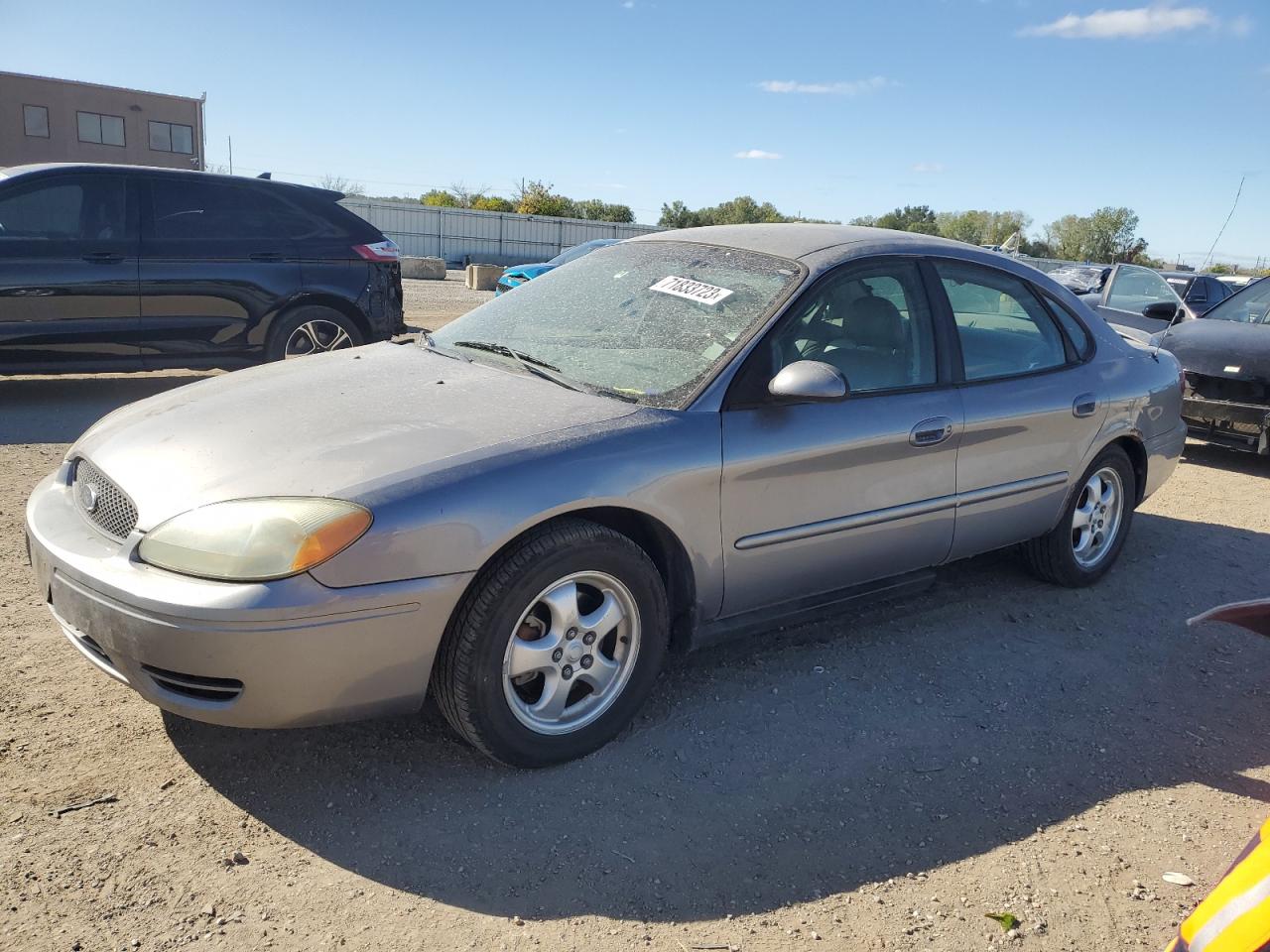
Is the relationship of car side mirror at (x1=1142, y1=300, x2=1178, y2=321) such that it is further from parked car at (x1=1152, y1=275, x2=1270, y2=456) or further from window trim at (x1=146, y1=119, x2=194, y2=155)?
window trim at (x1=146, y1=119, x2=194, y2=155)

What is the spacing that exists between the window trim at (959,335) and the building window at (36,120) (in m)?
53.8

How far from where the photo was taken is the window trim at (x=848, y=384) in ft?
11.0

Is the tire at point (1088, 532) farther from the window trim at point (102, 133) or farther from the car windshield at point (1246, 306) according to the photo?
the window trim at point (102, 133)

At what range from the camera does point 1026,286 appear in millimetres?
4621

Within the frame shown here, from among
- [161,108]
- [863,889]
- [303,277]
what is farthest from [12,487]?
[161,108]

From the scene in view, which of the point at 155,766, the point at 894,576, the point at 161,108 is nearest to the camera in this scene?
the point at 155,766

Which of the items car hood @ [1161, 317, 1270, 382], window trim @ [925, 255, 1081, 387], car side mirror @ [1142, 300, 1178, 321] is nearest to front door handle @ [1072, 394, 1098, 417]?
window trim @ [925, 255, 1081, 387]

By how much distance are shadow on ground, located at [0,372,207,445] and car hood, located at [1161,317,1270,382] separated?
810cm

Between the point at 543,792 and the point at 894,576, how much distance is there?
1767 millimetres

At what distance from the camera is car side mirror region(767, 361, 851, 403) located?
3268 millimetres

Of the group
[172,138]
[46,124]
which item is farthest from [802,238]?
[172,138]

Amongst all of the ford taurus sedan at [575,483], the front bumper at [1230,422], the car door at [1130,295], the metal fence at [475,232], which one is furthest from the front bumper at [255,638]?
the metal fence at [475,232]

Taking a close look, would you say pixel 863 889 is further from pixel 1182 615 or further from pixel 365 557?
pixel 1182 615

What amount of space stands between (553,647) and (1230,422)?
7131mm
